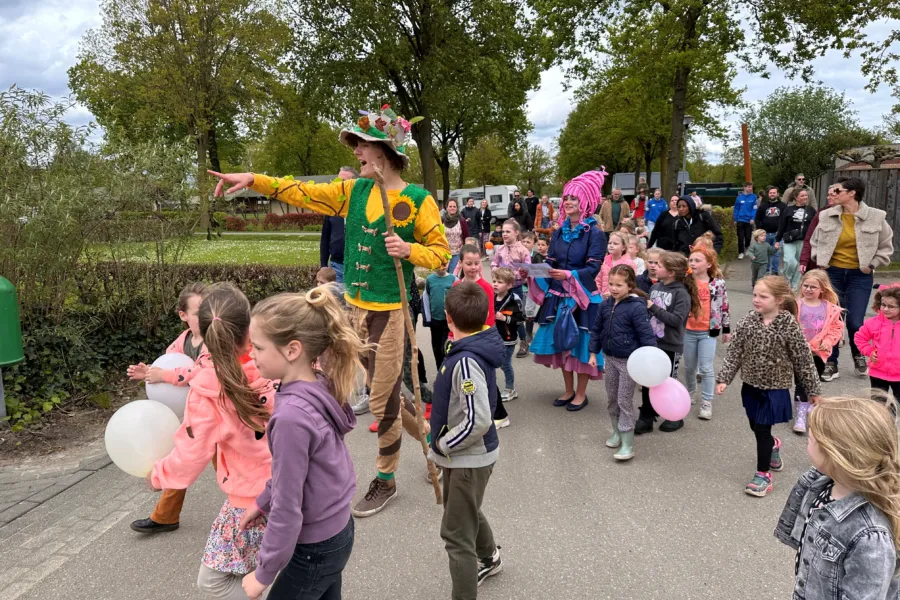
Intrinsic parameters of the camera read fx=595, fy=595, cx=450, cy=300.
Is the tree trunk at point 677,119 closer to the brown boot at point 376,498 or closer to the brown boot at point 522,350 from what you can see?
the brown boot at point 522,350

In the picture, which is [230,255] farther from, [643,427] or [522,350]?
[643,427]

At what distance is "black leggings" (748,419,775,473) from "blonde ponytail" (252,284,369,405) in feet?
10.1

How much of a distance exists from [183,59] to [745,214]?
24037mm

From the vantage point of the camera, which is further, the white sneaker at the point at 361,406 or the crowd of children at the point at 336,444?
the white sneaker at the point at 361,406

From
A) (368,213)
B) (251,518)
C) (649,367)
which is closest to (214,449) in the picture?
(251,518)

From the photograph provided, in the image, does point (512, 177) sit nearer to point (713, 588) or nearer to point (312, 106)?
point (312, 106)

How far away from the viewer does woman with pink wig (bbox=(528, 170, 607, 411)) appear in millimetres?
5781

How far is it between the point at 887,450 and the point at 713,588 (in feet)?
5.15

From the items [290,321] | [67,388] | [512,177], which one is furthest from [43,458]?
[512,177]

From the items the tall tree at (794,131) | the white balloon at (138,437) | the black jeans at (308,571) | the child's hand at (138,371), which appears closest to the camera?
the black jeans at (308,571)

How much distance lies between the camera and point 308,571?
208 centimetres

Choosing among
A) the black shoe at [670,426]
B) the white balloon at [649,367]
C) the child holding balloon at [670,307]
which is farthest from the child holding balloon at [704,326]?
the white balloon at [649,367]

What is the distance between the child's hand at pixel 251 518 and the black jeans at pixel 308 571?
0.26 meters

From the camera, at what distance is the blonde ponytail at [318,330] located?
7.00ft
